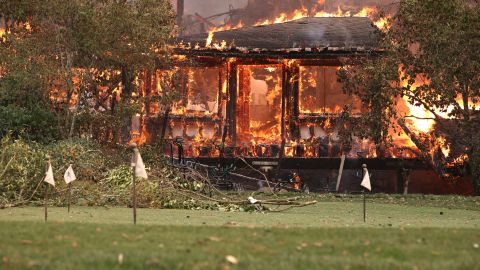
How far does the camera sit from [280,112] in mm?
34094

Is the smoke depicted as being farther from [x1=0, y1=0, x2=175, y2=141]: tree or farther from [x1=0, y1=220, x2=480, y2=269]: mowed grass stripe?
[x1=0, y1=220, x2=480, y2=269]: mowed grass stripe

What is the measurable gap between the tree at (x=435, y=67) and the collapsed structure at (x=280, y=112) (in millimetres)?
3142

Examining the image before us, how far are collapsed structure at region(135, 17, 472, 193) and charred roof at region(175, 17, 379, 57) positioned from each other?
37mm

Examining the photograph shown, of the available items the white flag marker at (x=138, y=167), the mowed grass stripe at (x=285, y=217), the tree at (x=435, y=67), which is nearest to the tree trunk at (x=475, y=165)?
the tree at (x=435, y=67)

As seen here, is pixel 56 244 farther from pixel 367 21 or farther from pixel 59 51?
pixel 367 21

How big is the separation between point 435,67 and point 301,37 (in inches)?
362

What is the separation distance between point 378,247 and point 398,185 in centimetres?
2313

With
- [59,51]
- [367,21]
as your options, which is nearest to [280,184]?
[59,51]

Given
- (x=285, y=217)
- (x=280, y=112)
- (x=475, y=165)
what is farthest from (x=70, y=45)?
(x=475, y=165)

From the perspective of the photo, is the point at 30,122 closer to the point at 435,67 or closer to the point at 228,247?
the point at 435,67

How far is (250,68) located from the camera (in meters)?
34.1

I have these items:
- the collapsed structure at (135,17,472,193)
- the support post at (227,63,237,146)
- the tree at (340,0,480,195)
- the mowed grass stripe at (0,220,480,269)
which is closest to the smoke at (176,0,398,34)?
the collapsed structure at (135,17,472,193)

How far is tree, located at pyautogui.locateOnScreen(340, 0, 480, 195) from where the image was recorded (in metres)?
23.8

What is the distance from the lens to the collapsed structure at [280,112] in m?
31.8
